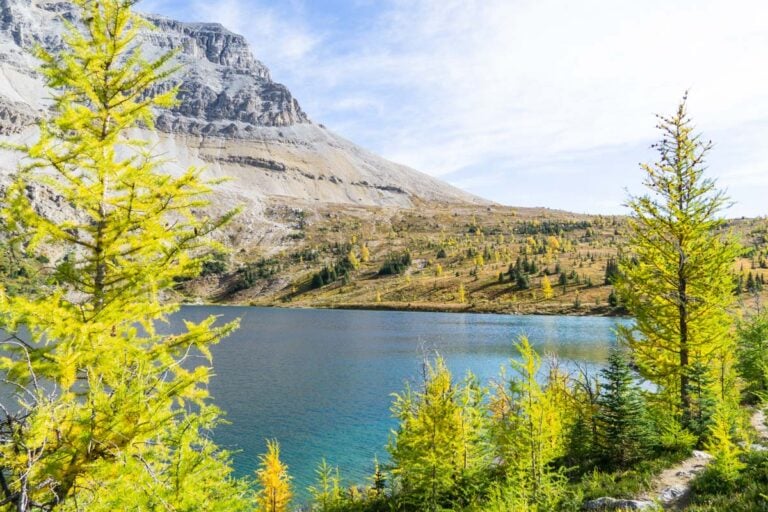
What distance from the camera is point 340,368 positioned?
191 feet

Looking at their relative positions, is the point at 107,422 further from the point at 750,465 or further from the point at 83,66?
the point at 750,465

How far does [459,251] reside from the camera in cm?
19262

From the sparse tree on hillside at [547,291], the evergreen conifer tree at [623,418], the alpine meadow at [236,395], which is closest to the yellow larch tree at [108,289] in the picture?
the alpine meadow at [236,395]

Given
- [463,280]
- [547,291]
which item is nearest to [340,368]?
[547,291]

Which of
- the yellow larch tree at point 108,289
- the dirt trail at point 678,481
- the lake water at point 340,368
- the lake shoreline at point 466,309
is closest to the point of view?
the yellow larch tree at point 108,289

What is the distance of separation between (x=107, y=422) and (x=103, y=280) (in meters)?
3.08

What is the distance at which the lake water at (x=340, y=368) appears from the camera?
31547mm

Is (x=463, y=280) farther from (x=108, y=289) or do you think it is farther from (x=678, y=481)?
(x=108, y=289)

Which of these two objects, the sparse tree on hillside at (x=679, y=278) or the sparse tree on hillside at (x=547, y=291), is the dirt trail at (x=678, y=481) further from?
the sparse tree on hillside at (x=547, y=291)

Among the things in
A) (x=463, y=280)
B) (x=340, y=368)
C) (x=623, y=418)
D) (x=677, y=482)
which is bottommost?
(x=340, y=368)

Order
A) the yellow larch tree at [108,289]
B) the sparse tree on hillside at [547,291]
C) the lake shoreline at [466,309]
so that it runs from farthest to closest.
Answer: the sparse tree on hillside at [547,291]
the lake shoreline at [466,309]
the yellow larch tree at [108,289]

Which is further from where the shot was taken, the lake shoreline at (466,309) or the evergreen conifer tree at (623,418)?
the lake shoreline at (466,309)

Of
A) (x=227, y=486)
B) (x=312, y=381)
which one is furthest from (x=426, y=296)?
(x=227, y=486)

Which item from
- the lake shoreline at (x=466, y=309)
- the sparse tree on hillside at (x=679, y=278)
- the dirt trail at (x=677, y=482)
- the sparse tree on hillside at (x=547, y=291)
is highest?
the sparse tree on hillside at (x=679, y=278)
